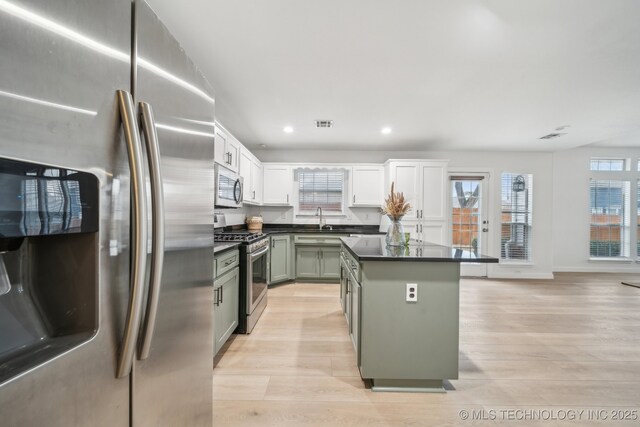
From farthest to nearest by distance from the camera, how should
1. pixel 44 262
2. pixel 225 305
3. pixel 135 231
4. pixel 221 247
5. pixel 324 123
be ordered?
pixel 324 123 → pixel 225 305 → pixel 221 247 → pixel 135 231 → pixel 44 262

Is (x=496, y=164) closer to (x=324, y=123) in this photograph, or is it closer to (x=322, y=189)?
(x=322, y=189)

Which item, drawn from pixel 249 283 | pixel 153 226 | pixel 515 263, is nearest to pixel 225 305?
pixel 249 283

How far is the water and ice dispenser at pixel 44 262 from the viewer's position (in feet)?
1.32

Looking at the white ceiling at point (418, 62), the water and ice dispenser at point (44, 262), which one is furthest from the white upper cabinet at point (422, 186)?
the water and ice dispenser at point (44, 262)

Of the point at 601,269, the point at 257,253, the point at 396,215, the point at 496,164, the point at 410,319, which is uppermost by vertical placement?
the point at 496,164

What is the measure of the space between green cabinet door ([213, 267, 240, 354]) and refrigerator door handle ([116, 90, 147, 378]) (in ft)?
5.05

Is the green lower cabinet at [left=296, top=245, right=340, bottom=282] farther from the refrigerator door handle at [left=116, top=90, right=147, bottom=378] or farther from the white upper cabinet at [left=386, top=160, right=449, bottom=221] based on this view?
the refrigerator door handle at [left=116, top=90, right=147, bottom=378]

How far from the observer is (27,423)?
421mm

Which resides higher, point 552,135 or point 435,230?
point 552,135

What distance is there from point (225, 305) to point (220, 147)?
1644mm

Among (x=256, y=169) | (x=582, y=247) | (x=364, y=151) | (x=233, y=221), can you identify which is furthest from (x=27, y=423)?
(x=582, y=247)

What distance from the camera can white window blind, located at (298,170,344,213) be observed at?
5.52m

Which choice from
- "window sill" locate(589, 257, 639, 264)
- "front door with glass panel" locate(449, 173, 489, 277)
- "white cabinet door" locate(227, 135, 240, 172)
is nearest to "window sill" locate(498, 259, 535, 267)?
"front door with glass panel" locate(449, 173, 489, 277)

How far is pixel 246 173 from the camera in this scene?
4215 millimetres
